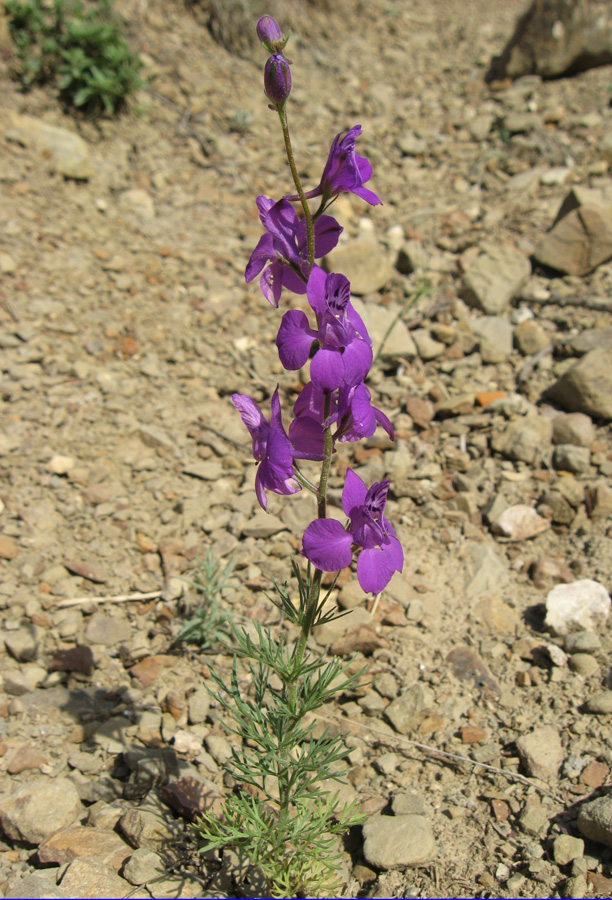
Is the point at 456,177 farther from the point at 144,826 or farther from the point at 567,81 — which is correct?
the point at 144,826

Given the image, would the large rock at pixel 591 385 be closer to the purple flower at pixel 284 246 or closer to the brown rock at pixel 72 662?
the purple flower at pixel 284 246

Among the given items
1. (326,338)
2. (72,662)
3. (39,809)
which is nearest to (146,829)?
(39,809)

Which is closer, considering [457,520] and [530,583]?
[530,583]

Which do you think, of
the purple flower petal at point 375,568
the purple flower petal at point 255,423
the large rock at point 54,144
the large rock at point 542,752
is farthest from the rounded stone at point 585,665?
the large rock at point 54,144

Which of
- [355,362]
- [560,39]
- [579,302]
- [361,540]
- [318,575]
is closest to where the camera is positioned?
[355,362]

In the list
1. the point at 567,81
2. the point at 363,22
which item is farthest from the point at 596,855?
the point at 363,22

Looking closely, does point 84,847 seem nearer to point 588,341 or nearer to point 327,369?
point 327,369

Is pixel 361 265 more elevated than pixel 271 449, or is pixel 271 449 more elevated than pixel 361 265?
Answer: pixel 361 265

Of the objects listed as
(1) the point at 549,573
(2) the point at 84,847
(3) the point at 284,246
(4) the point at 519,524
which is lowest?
(2) the point at 84,847
